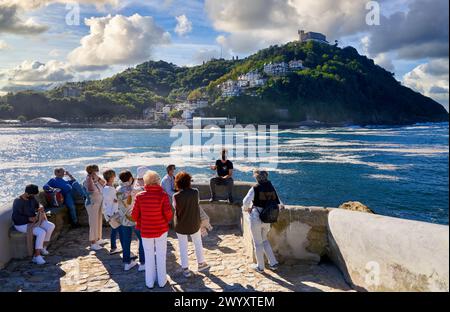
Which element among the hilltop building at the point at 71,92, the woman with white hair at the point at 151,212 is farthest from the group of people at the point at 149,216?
the hilltop building at the point at 71,92

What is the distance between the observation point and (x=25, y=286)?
191 inches

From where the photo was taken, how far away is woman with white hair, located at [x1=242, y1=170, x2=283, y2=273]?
197 inches

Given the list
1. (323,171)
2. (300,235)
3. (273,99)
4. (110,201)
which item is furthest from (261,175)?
(273,99)

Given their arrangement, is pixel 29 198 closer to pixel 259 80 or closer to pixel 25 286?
pixel 25 286

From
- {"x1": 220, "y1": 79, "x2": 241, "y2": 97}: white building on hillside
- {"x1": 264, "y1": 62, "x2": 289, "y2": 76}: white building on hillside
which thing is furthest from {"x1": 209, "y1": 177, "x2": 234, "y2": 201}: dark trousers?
{"x1": 264, "y1": 62, "x2": 289, "y2": 76}: white building on hillside

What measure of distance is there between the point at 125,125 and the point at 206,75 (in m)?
65.9

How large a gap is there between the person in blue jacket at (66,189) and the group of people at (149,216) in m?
1.22

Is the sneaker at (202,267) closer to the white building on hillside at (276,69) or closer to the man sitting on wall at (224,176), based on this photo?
the man sitting on wall at (224,176)

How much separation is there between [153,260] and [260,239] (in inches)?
57.9

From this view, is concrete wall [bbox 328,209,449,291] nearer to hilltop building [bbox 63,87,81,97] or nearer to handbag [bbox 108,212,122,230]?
handbag [bbox 108,212,122,230]

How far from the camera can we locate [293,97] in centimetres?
13175

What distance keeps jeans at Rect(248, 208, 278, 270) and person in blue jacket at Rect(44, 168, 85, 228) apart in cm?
386

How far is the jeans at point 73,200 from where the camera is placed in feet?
24.4
